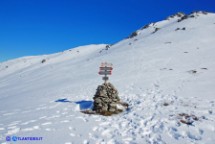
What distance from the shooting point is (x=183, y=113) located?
1166cm

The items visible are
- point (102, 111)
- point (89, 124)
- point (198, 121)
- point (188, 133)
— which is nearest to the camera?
point (188, 133)

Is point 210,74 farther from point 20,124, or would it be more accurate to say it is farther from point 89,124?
point 20,124

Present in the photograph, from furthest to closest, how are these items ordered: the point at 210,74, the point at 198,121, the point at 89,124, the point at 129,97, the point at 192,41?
1. the point at 192,41
2. the point at 210,74
3. the point at 129,97
4. the point at 89,124
5. the point at 198,121

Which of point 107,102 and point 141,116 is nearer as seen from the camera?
point 141,116

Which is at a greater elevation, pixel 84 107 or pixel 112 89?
pixel 112 89

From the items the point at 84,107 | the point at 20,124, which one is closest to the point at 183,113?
the point at 84,107

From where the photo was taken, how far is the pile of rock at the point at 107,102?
13.5m

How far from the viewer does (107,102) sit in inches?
544

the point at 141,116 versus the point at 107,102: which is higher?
the point at 107,102

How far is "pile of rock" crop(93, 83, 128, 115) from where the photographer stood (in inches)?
531

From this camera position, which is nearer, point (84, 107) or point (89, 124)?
point (89, 124)

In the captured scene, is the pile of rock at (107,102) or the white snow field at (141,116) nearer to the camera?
the white snow field at (141,116)

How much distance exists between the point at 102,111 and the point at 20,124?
489cm

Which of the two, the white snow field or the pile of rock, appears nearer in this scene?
the white snow field
